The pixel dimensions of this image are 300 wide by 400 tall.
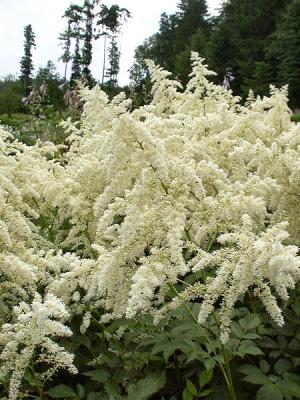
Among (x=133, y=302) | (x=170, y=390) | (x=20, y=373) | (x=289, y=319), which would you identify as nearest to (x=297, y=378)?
(x=289, y=319)

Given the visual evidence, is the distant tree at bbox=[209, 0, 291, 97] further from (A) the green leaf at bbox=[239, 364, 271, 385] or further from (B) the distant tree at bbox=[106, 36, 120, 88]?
(A) the green leaf at bbox=[239, 364, 271, 385]

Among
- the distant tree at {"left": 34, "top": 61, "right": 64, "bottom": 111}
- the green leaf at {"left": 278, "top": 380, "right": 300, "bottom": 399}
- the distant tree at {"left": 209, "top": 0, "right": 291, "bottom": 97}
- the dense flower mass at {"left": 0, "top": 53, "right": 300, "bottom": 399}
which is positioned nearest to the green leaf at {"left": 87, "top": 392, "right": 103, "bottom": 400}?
the dense flower mass at {"left": 0, "top": 53, "right": 300, "bottom": 399}

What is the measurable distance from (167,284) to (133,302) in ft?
2.26

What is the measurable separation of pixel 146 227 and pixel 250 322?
2.93ft

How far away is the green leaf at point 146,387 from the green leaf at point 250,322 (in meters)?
0.60

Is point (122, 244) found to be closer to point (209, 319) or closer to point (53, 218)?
point (209, 319)

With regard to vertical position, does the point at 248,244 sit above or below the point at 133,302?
above

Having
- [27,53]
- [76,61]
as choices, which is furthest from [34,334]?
[27,53]

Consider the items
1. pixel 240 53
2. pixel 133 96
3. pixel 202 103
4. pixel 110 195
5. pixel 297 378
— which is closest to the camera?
pixel 297 378

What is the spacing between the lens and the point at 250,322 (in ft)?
11.4

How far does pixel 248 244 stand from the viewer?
2889mm

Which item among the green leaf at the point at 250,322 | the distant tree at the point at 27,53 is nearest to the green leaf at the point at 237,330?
the green leaf at the point at 250,322

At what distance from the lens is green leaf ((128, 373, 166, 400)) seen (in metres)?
3.06

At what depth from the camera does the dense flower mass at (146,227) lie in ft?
9.64
